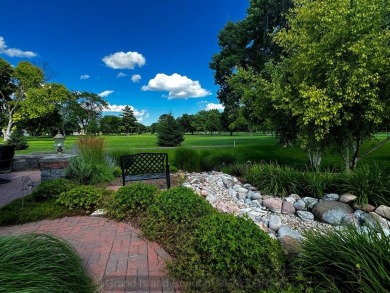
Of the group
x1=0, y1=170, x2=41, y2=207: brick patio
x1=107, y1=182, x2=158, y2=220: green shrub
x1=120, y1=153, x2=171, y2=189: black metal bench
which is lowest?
x1=0, y1=170, x2=41, y2=207: brick patio

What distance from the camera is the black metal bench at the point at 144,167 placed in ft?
18.1

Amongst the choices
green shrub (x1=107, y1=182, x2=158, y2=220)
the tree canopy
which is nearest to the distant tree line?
green shrub (x1=107, y1=182, x2=158, y2=220)

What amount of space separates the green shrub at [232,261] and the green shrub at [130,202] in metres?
1.75

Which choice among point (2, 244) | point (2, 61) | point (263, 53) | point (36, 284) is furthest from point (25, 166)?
point (2, 61)

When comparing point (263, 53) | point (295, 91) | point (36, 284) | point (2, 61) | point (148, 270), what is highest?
point (2, 61)

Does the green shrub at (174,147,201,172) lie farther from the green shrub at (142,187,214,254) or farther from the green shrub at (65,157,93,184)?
the green shrub at (142,187,214,254)

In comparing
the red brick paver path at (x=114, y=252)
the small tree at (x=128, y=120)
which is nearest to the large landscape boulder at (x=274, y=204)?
the red brick paver path at (x=114, y=252)

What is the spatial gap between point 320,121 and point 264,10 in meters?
14.6

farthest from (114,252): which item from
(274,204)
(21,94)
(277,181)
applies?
(21,94)

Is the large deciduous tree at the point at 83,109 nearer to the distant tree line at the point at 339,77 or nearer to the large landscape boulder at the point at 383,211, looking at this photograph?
A: the distant tree line at the point at 339,77

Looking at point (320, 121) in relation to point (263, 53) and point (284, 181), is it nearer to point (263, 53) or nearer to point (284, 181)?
point (284, 181)

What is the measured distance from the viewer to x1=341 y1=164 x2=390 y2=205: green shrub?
4.23 m

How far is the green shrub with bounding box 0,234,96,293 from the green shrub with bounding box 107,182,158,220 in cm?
155

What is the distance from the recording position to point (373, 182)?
4363mm
